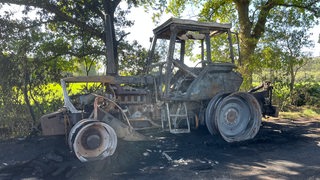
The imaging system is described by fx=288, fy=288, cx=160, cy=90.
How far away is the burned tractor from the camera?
5.34 metres

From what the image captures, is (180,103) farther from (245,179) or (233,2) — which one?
(233,2)

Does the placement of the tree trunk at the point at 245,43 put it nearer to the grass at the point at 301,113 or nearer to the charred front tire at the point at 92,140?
the grass at the point at 301,113

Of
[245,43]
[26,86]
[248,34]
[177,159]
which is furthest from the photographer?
[248,34]

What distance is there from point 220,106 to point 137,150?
6.20 feet

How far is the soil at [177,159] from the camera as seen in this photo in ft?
13.6

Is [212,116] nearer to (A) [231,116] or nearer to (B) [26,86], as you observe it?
(A) [231,116]

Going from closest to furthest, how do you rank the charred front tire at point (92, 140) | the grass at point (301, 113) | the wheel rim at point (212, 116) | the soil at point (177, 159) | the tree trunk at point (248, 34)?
the soil at point (177, 159)
the charred front tire at point (92, 140)
the wheel rim at point (212, 116)
the grass at point (301, 113)
the tree trunk at point (248, 34)

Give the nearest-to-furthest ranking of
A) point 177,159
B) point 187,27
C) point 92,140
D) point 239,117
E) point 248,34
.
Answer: point 92,140 → point 177,159 → point 187,27 → point 239,117 → point 248,34

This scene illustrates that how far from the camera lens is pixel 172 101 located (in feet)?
20.1

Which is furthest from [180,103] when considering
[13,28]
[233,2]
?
[233,2]

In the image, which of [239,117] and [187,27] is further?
[239,117]

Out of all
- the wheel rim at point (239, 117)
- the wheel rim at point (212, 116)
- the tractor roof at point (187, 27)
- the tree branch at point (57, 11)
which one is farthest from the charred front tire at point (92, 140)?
the tree branch at point (57, 11)

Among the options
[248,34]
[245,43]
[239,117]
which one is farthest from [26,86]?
[248,34]

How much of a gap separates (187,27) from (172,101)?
1578 mm
